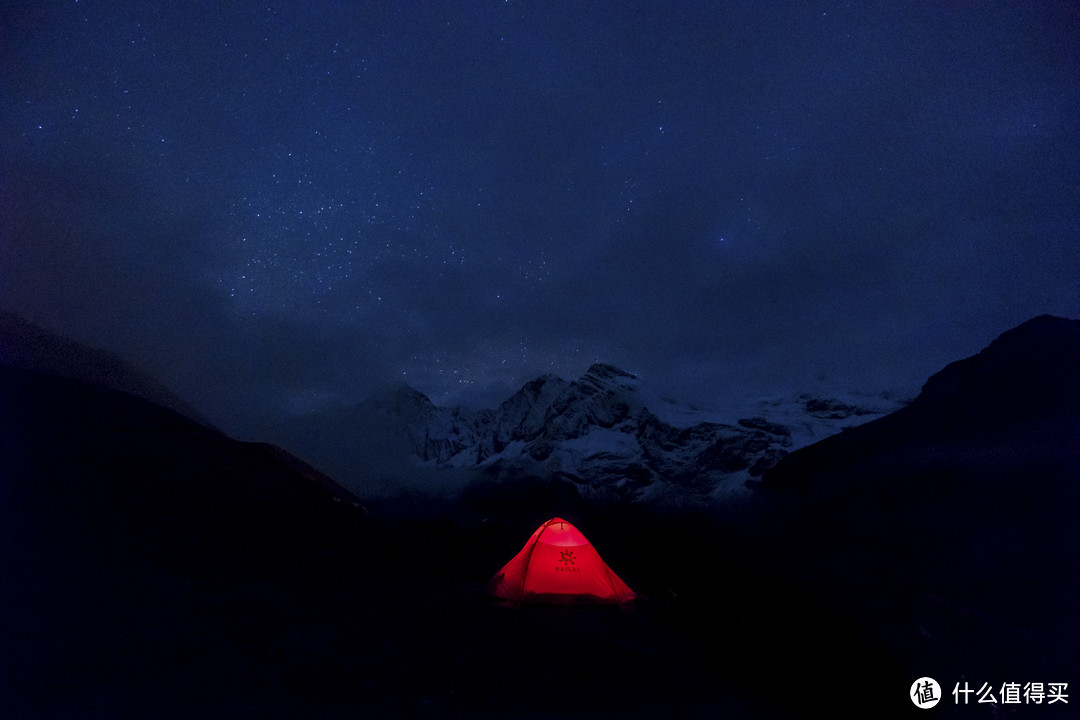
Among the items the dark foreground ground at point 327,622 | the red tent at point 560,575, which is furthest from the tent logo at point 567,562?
the dark foreground ground at point 327,622

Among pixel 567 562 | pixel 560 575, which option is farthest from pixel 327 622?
pixel 567 562

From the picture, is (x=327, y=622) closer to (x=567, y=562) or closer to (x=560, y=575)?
(x=560, y=575)

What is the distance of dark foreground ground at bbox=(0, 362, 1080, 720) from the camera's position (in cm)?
753

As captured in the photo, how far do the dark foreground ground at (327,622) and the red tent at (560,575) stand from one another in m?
0.48

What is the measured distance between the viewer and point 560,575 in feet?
43.7

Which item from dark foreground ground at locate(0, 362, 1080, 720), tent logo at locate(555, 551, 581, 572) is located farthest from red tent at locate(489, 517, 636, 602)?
dark foreground ground at locate(0, 362, 1080, 720)

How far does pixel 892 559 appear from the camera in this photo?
35781 millimetres

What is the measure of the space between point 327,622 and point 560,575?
224 inches

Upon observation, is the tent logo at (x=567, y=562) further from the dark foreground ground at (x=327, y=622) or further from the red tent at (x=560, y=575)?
the dark foreground ground at (x=327, y=622)

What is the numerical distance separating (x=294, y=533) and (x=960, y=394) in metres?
130

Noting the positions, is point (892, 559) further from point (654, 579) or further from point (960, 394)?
point (960, 394)

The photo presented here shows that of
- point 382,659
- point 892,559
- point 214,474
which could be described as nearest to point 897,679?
point 382,659

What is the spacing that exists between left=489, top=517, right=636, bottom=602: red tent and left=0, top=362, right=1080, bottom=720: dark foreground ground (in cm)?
48

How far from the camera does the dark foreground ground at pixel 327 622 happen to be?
7.53 m
